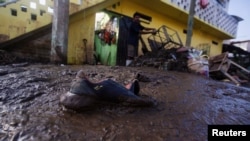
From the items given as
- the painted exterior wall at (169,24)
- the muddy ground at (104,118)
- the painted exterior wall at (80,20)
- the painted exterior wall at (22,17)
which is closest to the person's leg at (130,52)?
the painted exterior wall at (80,20)

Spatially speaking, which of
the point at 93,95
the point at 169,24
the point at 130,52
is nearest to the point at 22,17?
the point at 130,52

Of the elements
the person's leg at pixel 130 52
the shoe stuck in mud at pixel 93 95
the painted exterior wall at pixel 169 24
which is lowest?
the shoe stuck in mud at pixel 93 95

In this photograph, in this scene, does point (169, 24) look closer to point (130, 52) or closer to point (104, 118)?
point (130, 52)

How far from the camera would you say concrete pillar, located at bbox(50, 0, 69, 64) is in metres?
4.52

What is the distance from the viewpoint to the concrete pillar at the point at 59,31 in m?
4.52

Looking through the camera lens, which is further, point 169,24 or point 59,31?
point 169,24

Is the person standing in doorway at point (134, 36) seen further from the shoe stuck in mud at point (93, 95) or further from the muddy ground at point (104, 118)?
the shoe stuck in mud at point (93, 95)

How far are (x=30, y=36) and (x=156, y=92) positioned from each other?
3706mm

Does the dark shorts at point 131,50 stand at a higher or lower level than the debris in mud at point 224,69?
higher

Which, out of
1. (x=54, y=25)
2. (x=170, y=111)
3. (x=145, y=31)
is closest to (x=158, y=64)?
(x=145, y=31)

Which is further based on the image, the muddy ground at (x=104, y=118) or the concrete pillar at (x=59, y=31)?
the concrete pillar at (x=59, y=31)

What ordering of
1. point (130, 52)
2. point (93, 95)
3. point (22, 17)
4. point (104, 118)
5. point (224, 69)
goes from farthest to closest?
point (130, 52) → point (224, 69) → point (22, 17) → point (93, 95) → point (104, 118)

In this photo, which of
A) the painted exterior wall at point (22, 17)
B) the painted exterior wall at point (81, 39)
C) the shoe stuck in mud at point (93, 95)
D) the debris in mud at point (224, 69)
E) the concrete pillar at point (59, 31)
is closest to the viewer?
the shoe stuck in mud at point (93, 95)

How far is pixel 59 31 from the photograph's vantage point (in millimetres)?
4574
